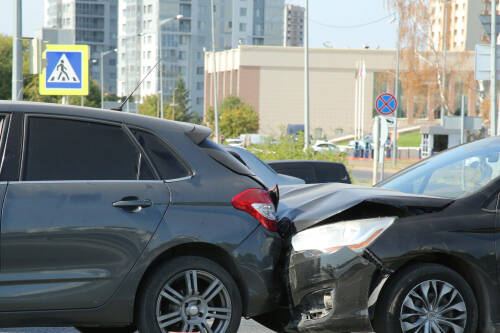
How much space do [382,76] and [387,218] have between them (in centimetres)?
6202

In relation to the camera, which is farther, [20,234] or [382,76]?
[382,76]

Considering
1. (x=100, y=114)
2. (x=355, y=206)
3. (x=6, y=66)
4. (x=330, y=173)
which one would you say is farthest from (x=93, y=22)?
(x=355, y=206)

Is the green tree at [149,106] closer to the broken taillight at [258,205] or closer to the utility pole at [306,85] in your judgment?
the utility pole at [306,85]

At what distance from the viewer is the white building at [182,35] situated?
145875 millimetres

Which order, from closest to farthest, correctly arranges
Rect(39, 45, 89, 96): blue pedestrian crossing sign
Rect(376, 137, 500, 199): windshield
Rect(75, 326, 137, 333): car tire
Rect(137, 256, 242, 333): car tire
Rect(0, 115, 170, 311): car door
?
Rect(0, 115, 170, 311): car door, Rect(137, 256, 242, 333): car tire, Rect(75, 326, 137, 333): car tire, Rect(376, 137, 500, 199): windshield, Rect(39, 45, 89, 96): blue pedestrian crossing sign

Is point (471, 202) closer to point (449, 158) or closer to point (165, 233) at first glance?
point (449, 158)

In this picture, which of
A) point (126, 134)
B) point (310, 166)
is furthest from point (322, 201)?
A: point (310, 166)

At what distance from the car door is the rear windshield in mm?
437

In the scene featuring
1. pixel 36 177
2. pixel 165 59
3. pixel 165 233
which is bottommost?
pixel 165 233

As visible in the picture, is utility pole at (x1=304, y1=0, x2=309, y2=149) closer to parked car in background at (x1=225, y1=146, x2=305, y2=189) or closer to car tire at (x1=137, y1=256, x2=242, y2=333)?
parked car in background at (x1=225, y1=146, x2=305, y2=189)

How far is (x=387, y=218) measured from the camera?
5.87 m

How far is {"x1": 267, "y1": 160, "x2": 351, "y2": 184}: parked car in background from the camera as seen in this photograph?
14883 millimetres

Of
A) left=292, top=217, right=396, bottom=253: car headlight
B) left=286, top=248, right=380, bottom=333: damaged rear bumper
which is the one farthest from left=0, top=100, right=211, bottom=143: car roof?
left=286, top=248, right=380, bottom=333: damaged rear bumper

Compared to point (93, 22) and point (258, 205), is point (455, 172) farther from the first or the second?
point (93, 22)
